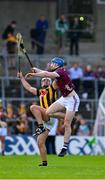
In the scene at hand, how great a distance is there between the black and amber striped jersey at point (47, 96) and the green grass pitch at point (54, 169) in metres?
1.41

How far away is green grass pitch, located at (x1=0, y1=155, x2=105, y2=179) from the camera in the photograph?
18.1 meters

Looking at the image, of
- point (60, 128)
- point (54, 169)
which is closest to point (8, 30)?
point (60, 128)

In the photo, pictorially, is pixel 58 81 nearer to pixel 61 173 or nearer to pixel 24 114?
pixel 61 173

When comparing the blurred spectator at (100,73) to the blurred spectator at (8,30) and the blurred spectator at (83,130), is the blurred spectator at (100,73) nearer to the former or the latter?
the blurred spectator at (8,30)

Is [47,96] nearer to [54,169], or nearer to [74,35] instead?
[54,169]

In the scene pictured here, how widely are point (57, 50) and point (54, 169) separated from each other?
62.4 ft

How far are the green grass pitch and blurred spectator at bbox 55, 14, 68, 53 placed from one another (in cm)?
1367

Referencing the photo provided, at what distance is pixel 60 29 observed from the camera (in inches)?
1479

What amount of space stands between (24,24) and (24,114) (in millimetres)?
8221

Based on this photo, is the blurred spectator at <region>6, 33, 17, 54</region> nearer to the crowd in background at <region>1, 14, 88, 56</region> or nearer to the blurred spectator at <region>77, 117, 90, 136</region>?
the crowd in background at <region>1, 14, 88, 56</region>

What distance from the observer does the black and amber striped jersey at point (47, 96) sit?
75.2 feet

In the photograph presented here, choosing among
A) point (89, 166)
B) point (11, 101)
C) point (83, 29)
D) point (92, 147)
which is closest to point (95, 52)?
point (83, 29)

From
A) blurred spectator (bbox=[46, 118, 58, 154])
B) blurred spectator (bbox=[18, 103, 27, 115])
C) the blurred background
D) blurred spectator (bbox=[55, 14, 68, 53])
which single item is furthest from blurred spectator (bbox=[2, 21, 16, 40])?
blurred spectator (bbox=[46, 118, 58, 154])

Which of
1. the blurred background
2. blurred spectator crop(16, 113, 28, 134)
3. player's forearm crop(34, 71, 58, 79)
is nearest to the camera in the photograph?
player's forearm crop(34, 71, 58, 79)
